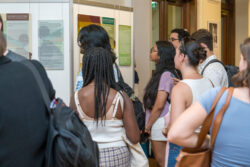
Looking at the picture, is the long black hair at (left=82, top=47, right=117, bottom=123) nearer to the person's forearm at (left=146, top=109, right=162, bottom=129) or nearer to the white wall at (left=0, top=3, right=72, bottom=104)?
the person's forearm at (left=146, top=109, right=162, bottom=129)

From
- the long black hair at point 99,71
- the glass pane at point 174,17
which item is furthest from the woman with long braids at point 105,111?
the glass pane at point 174,17

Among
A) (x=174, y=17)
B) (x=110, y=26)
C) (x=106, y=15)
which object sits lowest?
(x=110, y=26)

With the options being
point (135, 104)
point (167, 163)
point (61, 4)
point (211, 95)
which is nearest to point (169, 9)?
point (61, 4)

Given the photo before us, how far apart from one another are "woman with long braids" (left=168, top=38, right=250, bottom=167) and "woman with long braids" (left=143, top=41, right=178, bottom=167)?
4.74ft

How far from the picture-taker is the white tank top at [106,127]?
2.12 meters

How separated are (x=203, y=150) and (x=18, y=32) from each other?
246cm

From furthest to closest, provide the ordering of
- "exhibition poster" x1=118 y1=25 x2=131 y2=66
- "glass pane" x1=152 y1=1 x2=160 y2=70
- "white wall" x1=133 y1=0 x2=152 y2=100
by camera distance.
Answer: "glass pane" x1=152 y1=1 x2=160 y2=70, "white wall" x1=133 y1=0 x2=152 y2=100, "exhibition poster" x1=118 y1=25 x2=131 y2=66

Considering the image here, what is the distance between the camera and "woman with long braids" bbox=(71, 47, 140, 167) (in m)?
2.11

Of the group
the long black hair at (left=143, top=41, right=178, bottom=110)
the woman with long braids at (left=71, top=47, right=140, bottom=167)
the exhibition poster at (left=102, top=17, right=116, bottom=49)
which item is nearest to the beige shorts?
the long black hair at (left=143, top=41, right=178, bottom=110)

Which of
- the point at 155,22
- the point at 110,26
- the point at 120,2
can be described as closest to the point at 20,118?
the point at 110,26

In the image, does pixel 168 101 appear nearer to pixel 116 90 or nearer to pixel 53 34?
pixel 116 90

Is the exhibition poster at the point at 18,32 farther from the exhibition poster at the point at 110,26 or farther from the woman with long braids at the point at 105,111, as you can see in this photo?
the woman with long braids at the point at 105,111

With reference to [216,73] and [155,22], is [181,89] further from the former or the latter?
[155,22]

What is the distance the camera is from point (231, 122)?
4.76 ft
